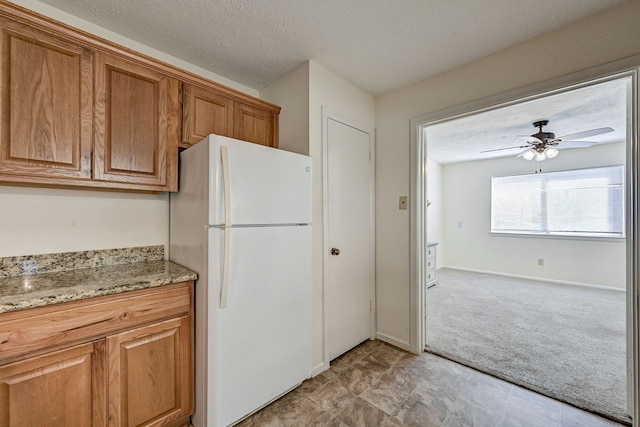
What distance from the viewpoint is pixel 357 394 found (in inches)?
71.2

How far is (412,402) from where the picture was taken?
5.68 ft

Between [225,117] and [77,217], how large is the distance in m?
1.16

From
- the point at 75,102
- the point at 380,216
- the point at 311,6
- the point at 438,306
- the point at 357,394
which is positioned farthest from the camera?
the point at 438,306

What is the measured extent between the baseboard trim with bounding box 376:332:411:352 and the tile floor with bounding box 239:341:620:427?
0.23 m

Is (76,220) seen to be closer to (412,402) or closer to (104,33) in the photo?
(104,33)

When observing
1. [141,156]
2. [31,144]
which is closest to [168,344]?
[141,156]

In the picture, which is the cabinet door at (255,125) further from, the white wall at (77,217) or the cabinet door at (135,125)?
the white wall at (77,217)

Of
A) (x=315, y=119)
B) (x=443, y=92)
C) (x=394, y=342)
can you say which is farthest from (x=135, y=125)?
(x=394, y=342)

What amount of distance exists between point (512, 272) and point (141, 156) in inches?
247

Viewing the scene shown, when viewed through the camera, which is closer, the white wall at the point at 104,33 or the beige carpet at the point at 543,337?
the white wall at the point at 104,33

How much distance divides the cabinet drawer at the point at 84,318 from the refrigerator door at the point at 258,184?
0.50m

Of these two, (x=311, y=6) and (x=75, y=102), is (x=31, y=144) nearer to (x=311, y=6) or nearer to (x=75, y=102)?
(x=75, y=102)

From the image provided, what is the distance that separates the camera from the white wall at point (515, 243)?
429 cm

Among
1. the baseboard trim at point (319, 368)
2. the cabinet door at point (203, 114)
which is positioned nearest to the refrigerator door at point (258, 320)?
the baseboard trim at point (319, 368)
